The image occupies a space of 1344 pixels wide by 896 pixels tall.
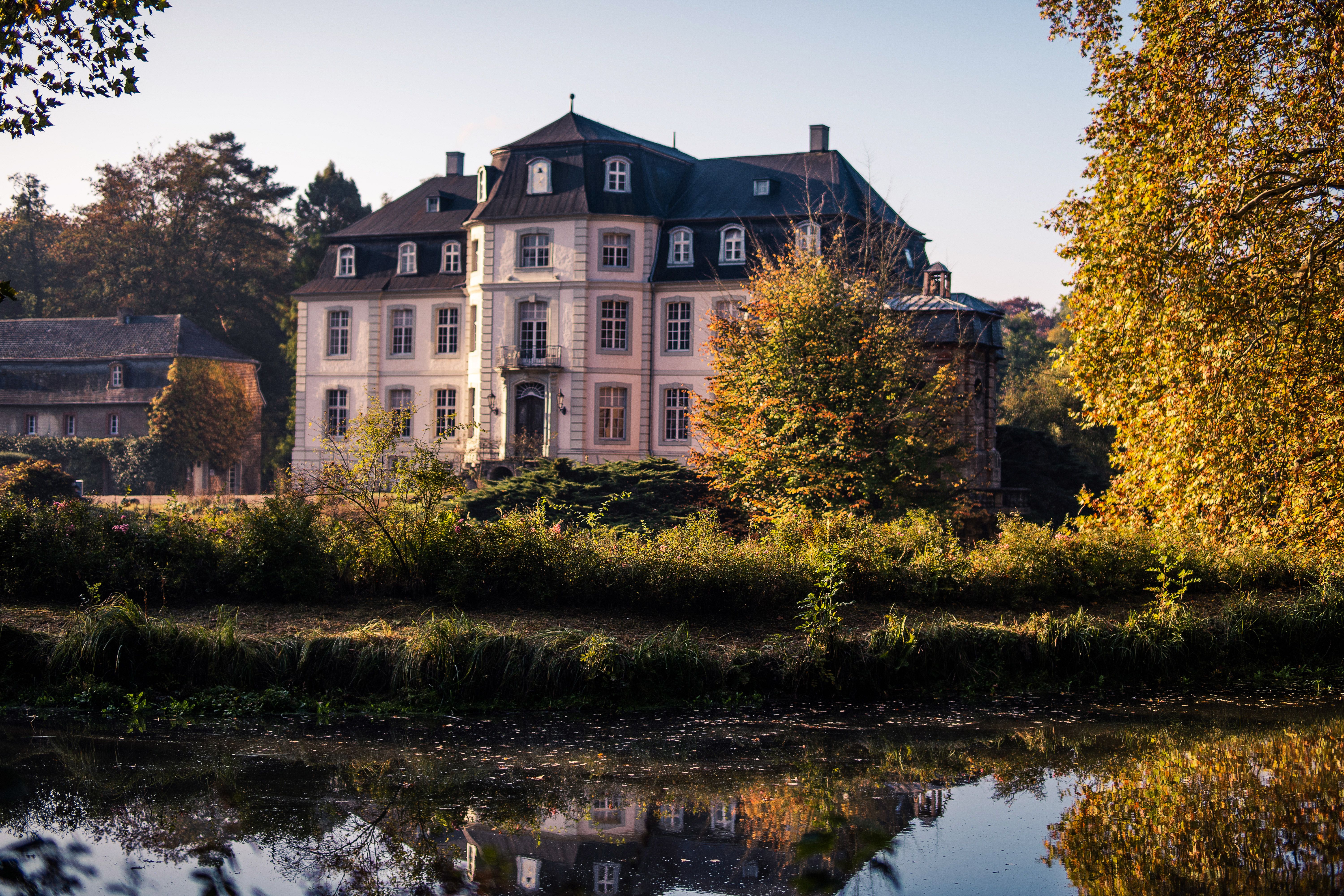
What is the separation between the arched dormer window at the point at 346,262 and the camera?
37.6 metres

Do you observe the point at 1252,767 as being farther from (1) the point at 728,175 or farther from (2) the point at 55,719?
(1) the point at 728,175

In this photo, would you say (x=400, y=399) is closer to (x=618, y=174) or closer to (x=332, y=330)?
(x=332, y=330)

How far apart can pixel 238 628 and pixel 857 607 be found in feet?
19.4

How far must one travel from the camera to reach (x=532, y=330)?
3331 centimetres

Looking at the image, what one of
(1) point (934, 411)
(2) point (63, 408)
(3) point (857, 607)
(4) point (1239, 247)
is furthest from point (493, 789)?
(2) point (63, 408)

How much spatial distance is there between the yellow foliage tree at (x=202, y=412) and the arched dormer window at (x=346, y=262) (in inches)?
366

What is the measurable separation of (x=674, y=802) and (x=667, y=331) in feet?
89.6

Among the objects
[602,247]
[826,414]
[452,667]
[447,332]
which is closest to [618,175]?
[602,247]

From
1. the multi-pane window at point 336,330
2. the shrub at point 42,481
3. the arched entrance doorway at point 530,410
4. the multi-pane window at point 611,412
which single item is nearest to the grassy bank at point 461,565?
the shrub at point 42,481

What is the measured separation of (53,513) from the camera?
1120 centimetres

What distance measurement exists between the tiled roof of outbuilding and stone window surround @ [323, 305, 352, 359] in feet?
32.7

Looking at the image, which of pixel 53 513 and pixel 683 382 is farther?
pixel 683 382

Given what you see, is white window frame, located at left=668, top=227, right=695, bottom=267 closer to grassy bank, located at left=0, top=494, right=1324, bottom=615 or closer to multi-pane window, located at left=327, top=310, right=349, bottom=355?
multi-pane window, located at left=327, top=310, right=349, bottom=355

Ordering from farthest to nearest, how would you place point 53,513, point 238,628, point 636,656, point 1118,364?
point 1118,364, point 53,513, point 238,628, point 636,656
